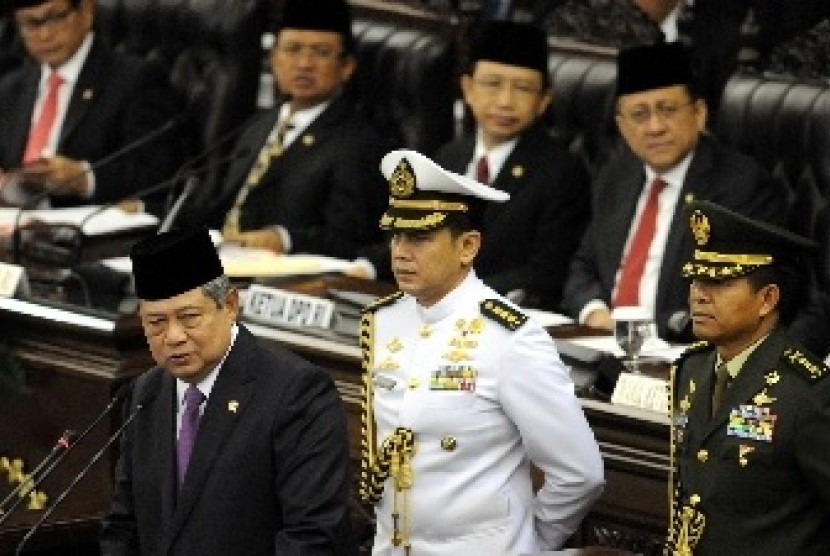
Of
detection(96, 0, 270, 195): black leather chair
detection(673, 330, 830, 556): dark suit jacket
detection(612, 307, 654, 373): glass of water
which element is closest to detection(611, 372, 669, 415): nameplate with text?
detection(612, 307, 654, 373): glass of water

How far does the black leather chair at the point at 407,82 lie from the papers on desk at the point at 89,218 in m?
0.72

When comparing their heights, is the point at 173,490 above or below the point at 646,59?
below

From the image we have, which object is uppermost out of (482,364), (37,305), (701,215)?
(701,215)

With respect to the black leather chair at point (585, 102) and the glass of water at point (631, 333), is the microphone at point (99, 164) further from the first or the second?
the glass of water at point (631, 333)

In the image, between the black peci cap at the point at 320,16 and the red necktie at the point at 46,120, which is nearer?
the black peci cap at the point at 320,16

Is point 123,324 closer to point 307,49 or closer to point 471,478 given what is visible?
point 307,49

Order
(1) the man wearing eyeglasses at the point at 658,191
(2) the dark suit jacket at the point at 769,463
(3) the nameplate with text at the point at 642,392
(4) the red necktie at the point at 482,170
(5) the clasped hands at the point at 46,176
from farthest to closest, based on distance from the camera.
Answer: (5) the clasped hands at the point at 46,176 < (4) the red necktie at the point at 482,170 < (1) the man wearing eyeglasses at the point at 658,191 < (3) the nameplate with text at the point at 642,392 < (2) the dark suit jacket at the point at 769,463

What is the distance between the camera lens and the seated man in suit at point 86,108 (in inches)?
323

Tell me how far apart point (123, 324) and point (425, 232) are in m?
1.75

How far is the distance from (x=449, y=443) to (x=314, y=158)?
2.71 meters

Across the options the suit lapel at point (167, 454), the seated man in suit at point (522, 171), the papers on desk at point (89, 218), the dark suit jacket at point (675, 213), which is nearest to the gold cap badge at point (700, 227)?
the suit lapel at point (167, 454)

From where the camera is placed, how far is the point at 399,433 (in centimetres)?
512

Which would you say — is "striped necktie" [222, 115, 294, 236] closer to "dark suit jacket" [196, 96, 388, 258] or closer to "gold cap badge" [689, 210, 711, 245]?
"dark suit jacket" [196, 96, 388, 258]

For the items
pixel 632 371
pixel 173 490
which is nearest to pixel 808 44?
pixel 632 371
